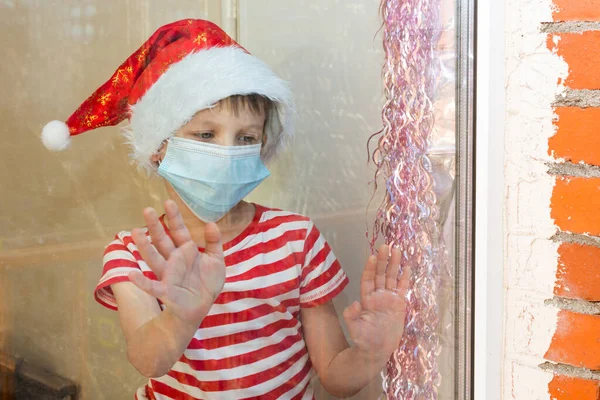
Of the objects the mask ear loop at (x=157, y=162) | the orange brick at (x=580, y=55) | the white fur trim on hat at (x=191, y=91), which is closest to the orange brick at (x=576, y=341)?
the orange brick at (x=580, y=55)

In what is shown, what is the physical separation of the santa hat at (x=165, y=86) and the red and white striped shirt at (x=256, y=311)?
0.32 feet

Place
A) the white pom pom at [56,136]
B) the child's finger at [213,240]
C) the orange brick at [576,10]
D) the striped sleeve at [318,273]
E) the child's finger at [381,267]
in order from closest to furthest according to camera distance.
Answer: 1. the white pom pom at [56,136]
2. the child's finger at [213,240]
3. the striped sleeve at [318,273]
4. the child's finger at [381,267]
5. the orange brick at [576,10]

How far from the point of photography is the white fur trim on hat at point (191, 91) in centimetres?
59

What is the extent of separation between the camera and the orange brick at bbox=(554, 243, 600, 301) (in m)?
1.00

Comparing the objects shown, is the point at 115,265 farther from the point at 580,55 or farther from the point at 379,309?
the point at 580,55

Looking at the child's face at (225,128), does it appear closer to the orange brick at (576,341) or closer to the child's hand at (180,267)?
the child's hand at (180,267)

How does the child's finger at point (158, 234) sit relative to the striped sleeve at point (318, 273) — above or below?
above

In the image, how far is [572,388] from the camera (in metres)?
1.03

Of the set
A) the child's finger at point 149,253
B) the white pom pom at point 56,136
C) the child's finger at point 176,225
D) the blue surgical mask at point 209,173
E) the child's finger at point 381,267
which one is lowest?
the child's finger at point 381,267

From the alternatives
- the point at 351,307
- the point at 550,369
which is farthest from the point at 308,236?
the point at 550,369


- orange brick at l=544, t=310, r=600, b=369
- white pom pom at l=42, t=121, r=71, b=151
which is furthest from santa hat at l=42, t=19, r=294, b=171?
orange brick at l=544, t=310, r=600, b=369

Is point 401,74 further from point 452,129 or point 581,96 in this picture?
point 581,96

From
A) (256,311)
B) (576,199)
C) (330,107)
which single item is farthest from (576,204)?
(256,311)

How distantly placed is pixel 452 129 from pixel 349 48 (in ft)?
0.79
